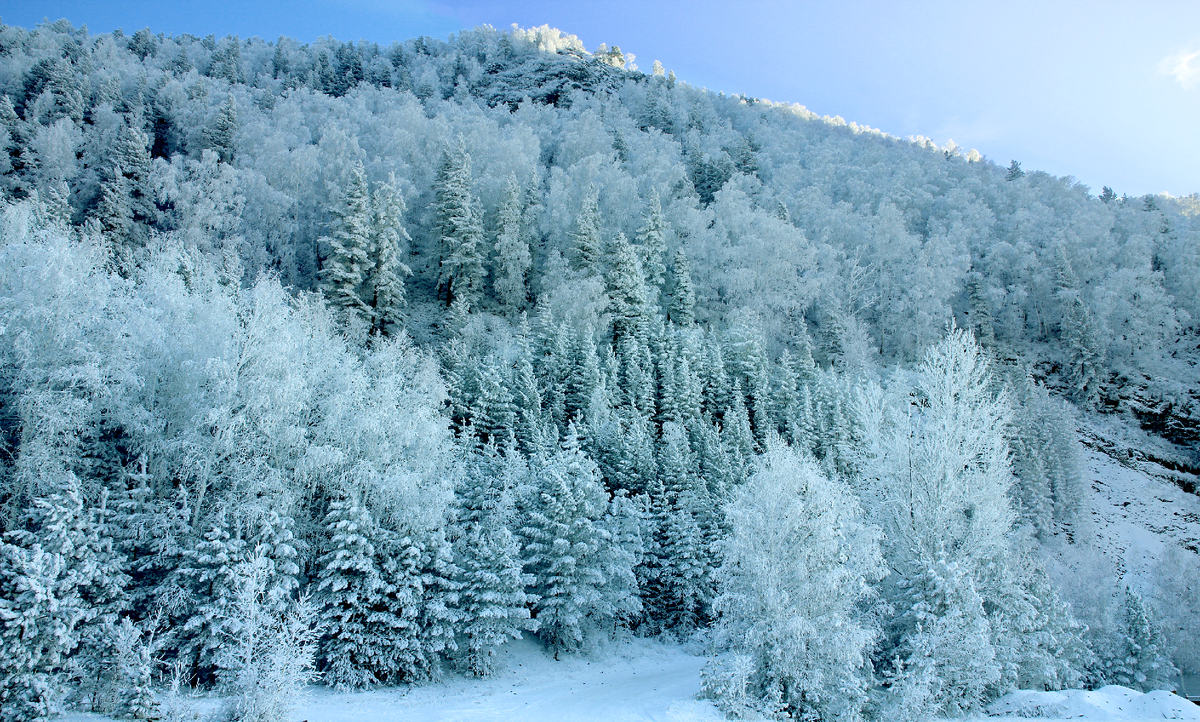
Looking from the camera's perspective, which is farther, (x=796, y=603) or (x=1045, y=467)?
(x=1045, y=467)

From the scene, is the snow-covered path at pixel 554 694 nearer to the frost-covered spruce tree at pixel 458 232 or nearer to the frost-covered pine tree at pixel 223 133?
the frost-covered spruce tree at pixel 458 232

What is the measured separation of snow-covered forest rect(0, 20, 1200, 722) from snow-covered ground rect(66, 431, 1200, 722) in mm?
1156

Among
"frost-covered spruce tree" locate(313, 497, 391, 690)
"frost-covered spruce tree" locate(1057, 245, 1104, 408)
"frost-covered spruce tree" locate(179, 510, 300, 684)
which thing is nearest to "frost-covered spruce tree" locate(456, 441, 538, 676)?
"frost-covered spruce tree" locate(313, 497, 391, 690)

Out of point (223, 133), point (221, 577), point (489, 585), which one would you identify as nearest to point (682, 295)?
point (489, 585)

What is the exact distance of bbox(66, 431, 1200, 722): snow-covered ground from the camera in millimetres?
17422

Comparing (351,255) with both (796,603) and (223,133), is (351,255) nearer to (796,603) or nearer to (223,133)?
(223,133)

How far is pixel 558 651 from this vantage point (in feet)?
91.4

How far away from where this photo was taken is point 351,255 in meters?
42.1

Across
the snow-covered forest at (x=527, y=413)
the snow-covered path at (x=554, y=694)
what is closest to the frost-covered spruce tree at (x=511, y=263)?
the snow-covered forest at (x=527, y=413)

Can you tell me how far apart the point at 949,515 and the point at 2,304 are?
30.8 m

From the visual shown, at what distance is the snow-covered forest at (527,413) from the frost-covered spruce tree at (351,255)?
308mm

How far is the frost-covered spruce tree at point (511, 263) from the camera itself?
51469 millimetres

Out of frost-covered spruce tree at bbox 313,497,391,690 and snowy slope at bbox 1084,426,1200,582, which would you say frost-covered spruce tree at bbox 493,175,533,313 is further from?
snowy slope at bbox 1084,426,1200,582

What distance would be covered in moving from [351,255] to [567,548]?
2663cm
